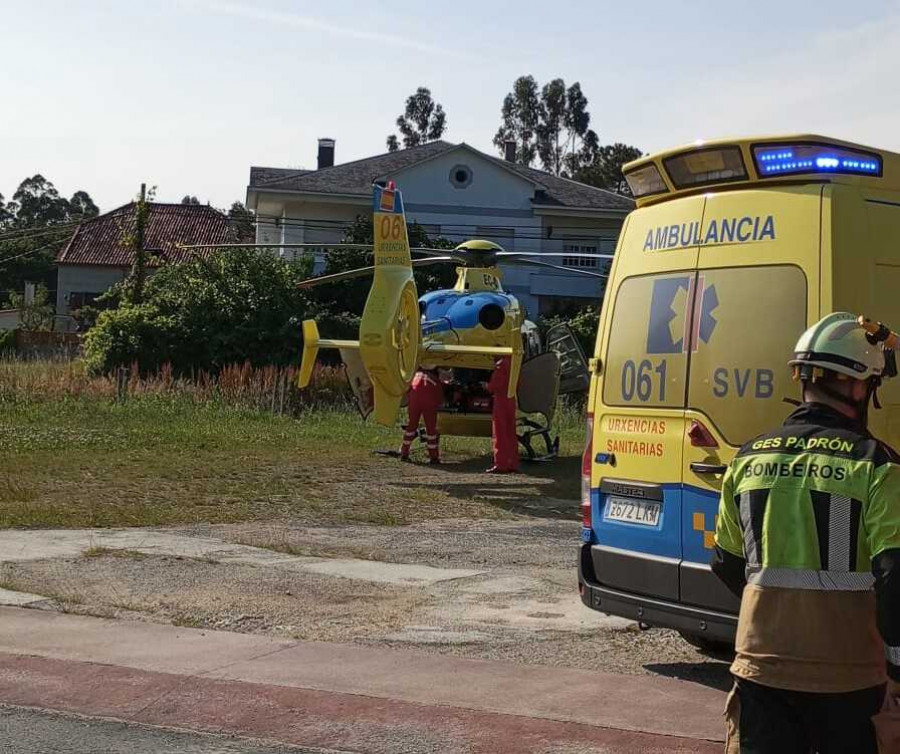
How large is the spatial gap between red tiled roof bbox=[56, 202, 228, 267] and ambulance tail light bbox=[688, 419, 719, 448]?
55636 mm

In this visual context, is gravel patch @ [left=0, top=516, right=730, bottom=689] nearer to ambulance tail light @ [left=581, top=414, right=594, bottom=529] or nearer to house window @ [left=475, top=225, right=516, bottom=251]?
ambulance tail light @ [left=581, top=414, right=594, bottom=529]

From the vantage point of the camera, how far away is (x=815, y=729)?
12.3 ft

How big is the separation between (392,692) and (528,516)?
27.7 feet

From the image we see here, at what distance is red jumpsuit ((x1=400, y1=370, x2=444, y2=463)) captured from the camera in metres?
21.1

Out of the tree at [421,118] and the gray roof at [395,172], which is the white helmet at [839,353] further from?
the tree at [421,118]

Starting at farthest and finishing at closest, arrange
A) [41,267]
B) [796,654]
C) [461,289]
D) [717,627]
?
[41,267] < [461,289] < [717,627] < [796,654]

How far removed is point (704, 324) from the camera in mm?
6766

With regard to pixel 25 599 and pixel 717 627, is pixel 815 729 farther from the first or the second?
pixel 25 599

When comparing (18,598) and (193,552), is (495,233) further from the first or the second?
(18,598)

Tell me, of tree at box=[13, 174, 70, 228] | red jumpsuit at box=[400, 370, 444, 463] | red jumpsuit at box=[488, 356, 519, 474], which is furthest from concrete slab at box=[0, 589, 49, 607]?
tree at box=[13, 174, 70, 228]

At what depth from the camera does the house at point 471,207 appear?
152 feet

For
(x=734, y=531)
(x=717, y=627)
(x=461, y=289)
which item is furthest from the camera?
(x=461, y=289)

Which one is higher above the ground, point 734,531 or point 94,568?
point 734,531

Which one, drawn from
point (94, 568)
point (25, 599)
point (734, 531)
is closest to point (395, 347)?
point (94, 568)
